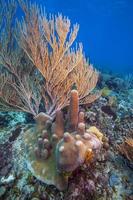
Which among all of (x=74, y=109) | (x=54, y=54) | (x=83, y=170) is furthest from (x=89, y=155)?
(x=54, y=54)

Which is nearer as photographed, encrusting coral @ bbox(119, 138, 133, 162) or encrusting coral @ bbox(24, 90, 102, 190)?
encrusting coral @ bbox(24, 90, 102, 190)

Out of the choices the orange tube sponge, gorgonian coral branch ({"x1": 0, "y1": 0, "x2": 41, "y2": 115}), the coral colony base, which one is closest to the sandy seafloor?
the coral colony base

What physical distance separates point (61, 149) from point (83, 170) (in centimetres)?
74

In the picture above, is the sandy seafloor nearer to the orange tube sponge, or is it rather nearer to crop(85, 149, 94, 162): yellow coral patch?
crop(85, 149, 94, 162): yellow coral patch

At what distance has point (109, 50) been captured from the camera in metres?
145

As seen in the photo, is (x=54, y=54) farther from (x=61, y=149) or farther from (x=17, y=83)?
(x=61, y=149)

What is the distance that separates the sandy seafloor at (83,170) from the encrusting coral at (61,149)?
198 mm

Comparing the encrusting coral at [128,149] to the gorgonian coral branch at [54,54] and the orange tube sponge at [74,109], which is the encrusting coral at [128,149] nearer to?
the orange tube sponge at [74,109]

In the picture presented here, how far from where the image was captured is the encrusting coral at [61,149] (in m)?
3.17

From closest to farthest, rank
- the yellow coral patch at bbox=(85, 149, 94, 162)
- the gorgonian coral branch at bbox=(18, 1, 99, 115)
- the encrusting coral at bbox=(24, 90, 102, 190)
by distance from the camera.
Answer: the encrusting coral at bbox=(24, 90, 102, 190) < the yellow coral patch at bbox=(85, 149, 94, 162) < the gorgonian coral branch at bbox=(18, 1, 99, 115)

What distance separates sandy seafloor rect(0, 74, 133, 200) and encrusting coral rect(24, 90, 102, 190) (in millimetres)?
198

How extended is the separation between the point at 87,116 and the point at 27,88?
1.57 meters

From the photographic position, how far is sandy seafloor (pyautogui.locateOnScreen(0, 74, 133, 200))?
348cm

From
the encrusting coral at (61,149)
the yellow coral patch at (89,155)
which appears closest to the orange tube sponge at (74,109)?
the encrusting coral at (61,149)
